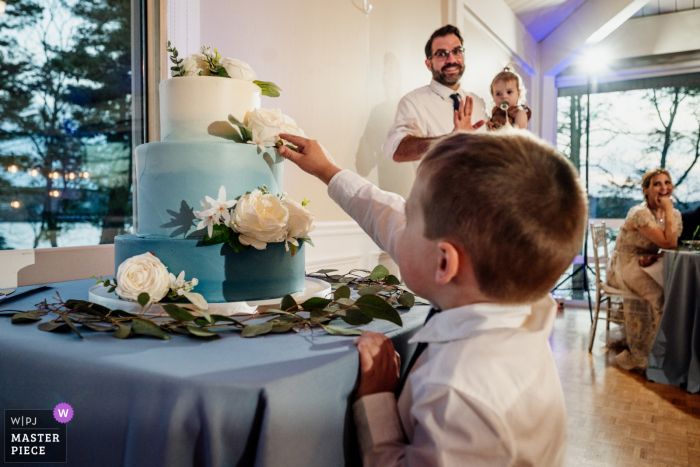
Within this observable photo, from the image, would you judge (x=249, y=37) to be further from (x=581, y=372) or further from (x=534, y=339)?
(x=581, y=372)

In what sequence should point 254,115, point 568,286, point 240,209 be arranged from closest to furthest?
1. point 240,209
2. point 254,115
3. point 568,286

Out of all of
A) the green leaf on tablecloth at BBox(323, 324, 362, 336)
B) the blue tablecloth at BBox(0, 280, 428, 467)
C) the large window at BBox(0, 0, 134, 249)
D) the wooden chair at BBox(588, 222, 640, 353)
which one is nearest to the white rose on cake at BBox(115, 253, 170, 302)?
the blue tablecloth at BBox(0, 280, 428, 467)

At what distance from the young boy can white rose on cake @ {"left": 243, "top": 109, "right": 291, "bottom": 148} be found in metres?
0.43

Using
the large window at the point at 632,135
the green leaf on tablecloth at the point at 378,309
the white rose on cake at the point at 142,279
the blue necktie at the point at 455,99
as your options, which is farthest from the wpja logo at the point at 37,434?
the large window at the point at 632,135

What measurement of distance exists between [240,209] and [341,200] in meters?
0.30

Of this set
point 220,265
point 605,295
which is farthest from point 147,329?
point 605,295

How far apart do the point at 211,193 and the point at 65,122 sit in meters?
0.89

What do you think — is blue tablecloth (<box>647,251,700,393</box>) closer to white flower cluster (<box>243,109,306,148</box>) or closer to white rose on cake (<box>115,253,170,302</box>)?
white flower cluster (<box>243,109,306,148</box>)

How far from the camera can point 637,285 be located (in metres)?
3.76

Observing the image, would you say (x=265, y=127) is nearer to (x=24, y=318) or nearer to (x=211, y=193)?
(x=211, y=193)

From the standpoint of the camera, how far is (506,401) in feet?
2.10

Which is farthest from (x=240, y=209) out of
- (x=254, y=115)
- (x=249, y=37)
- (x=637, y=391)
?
(x=637, y=391)

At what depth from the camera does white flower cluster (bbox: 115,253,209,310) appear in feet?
2.75

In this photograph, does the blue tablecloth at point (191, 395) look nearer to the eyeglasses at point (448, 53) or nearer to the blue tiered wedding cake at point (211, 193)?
the blue tiered wedding cake at point (211, 193)
